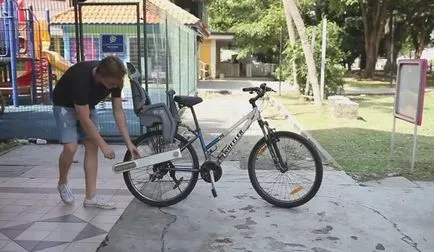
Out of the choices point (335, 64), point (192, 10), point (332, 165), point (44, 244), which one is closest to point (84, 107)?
point (44, 244)

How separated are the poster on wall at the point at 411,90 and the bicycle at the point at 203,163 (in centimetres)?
250

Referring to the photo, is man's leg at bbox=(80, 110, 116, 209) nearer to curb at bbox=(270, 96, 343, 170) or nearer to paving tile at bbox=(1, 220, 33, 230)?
paving tile at bbox=(1, 220, 33, 230)

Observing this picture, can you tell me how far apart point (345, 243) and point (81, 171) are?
3.54 m

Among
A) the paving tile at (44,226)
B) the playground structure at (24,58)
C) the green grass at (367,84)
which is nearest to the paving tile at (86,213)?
the paving tile at (44,226)

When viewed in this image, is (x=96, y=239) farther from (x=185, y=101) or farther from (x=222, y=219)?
(x=185, y=101)

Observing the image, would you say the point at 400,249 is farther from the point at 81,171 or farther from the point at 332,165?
the point at 81,171

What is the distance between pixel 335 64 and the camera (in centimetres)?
1714

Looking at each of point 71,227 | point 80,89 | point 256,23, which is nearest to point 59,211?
point 71,227

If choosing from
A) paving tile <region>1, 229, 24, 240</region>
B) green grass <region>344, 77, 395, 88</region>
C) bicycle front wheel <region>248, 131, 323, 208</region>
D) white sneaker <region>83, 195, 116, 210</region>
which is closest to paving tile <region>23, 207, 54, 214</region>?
white sneaker <region>83, 195, 116, 210</region>

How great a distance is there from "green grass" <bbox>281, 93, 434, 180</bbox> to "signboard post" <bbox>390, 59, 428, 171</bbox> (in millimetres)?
307

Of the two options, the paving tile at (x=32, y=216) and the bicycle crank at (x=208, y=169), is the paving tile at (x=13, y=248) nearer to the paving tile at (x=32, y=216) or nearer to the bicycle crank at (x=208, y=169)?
the paving tile at (x=32, y=216)

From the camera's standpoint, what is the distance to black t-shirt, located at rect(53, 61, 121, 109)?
4578mm

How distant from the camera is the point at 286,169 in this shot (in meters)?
5.20

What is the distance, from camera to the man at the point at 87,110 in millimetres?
4566
